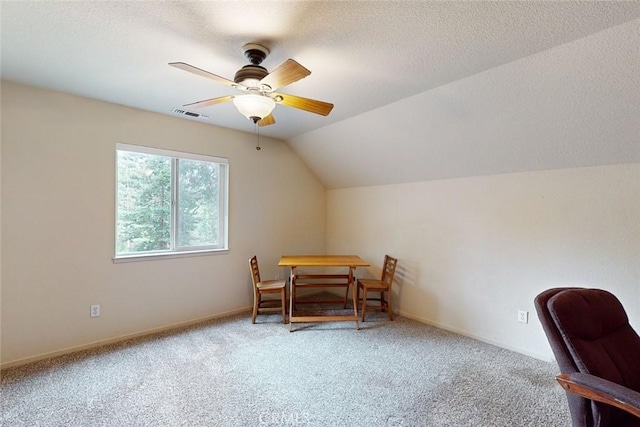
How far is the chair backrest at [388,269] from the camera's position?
12.7 ft

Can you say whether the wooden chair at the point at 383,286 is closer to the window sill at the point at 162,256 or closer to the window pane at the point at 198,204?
the window sill at the point at 162,256

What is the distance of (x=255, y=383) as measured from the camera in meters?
2.33

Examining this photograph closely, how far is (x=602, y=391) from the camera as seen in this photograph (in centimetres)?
125

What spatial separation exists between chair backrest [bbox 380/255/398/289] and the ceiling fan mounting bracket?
9.34ft

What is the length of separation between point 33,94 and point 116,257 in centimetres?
162

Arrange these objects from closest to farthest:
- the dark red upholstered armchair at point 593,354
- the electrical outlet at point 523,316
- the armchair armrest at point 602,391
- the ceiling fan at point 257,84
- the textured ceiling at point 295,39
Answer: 1. the armchair armrest at point 602,391
2. the dark red upholstered armchair at point 593,354
3. the textured ceiling at point 295,39
4. the ceiling fan at point 257,84
5. the electrical outlet at point 523,316

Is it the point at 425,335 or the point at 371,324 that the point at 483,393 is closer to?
the point at 425,335

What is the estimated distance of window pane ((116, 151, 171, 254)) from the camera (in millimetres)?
3199

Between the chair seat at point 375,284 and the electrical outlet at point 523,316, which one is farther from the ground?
the chair seat at point 375,284

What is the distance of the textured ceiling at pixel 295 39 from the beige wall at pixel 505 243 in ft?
4.39

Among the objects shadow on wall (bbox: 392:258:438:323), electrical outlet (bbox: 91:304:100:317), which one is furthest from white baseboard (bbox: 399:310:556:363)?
electrical outlet (bbox: 91:304:100:317)

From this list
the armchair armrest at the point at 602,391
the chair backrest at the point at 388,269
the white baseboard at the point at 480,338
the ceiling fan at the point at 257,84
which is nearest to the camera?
the armchair armrest at the point at 602,391

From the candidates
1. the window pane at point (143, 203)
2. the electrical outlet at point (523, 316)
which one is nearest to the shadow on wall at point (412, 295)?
the electrical outlet at point (523, 316)

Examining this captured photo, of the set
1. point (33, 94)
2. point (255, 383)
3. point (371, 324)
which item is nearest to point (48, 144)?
point (33, 94)
